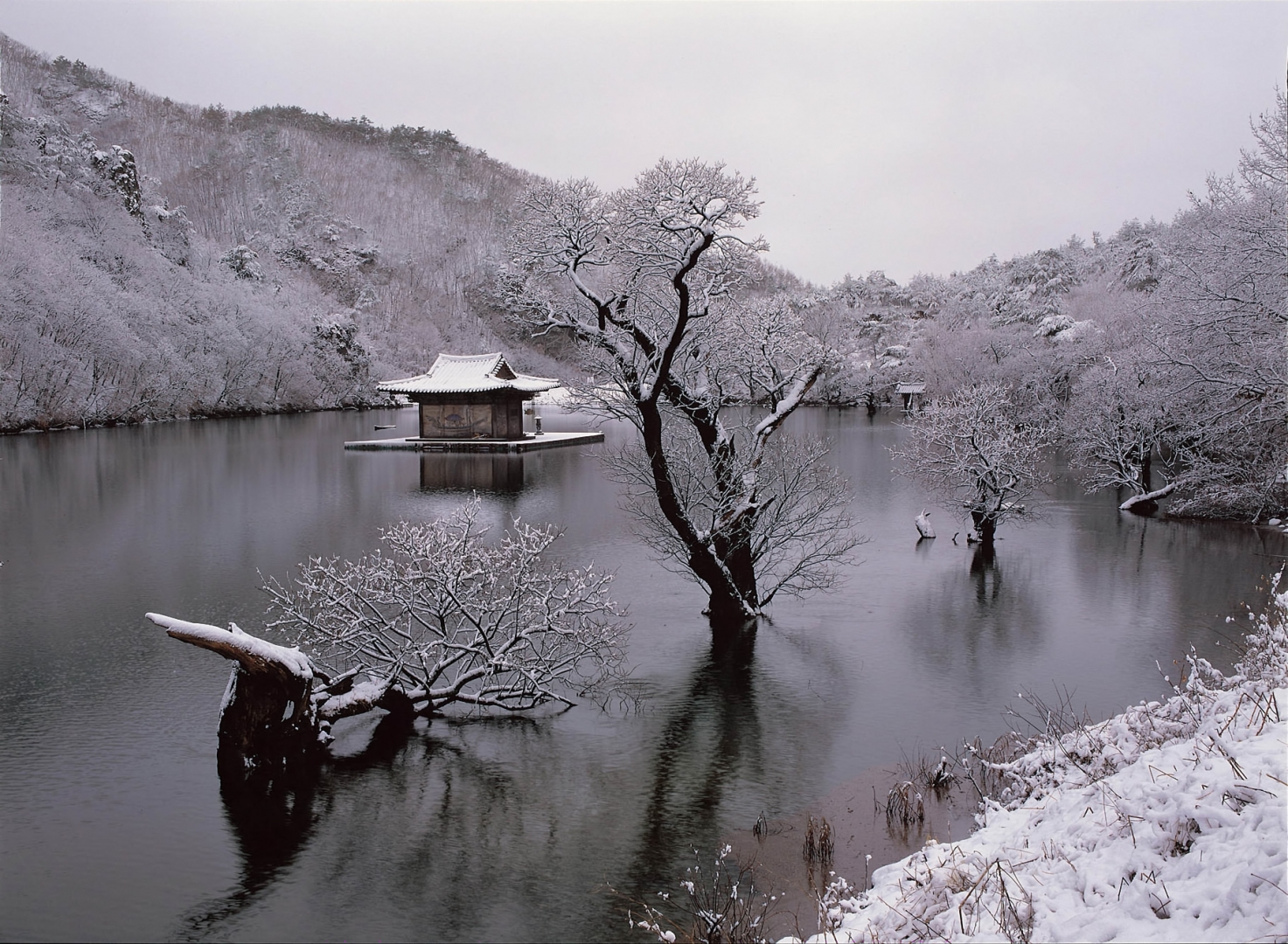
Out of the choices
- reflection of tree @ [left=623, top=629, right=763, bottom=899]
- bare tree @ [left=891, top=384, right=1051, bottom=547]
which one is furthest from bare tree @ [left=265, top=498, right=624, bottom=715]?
bare tree @ [left=891, top=384, right=1051, bottom=547]

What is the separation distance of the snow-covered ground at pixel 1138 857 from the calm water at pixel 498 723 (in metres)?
2.80

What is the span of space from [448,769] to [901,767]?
16.6 ft

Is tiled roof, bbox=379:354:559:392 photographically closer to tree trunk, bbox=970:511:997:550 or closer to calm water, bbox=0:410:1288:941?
calm water, bbox=0:410:1288:941

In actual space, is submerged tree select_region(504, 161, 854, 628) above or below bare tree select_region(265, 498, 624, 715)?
above

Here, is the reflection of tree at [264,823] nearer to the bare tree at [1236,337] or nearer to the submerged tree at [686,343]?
the submerged tree at [686,343]

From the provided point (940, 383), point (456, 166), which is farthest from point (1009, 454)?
point (456, 166)

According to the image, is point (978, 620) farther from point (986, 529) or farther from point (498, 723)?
point (498, 723)

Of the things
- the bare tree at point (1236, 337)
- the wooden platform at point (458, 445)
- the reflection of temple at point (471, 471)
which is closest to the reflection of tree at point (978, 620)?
the bare tree at point (1236, 337)

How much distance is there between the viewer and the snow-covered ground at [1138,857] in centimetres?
402

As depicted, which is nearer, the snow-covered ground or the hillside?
the snow-covered ground

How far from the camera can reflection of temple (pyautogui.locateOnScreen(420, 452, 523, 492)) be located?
30.9m

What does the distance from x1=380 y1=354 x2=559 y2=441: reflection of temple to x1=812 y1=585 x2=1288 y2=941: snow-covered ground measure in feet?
129

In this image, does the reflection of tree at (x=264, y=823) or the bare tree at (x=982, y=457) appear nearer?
the reflection of tree at (x=264, y=823)

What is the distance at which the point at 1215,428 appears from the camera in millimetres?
22750
